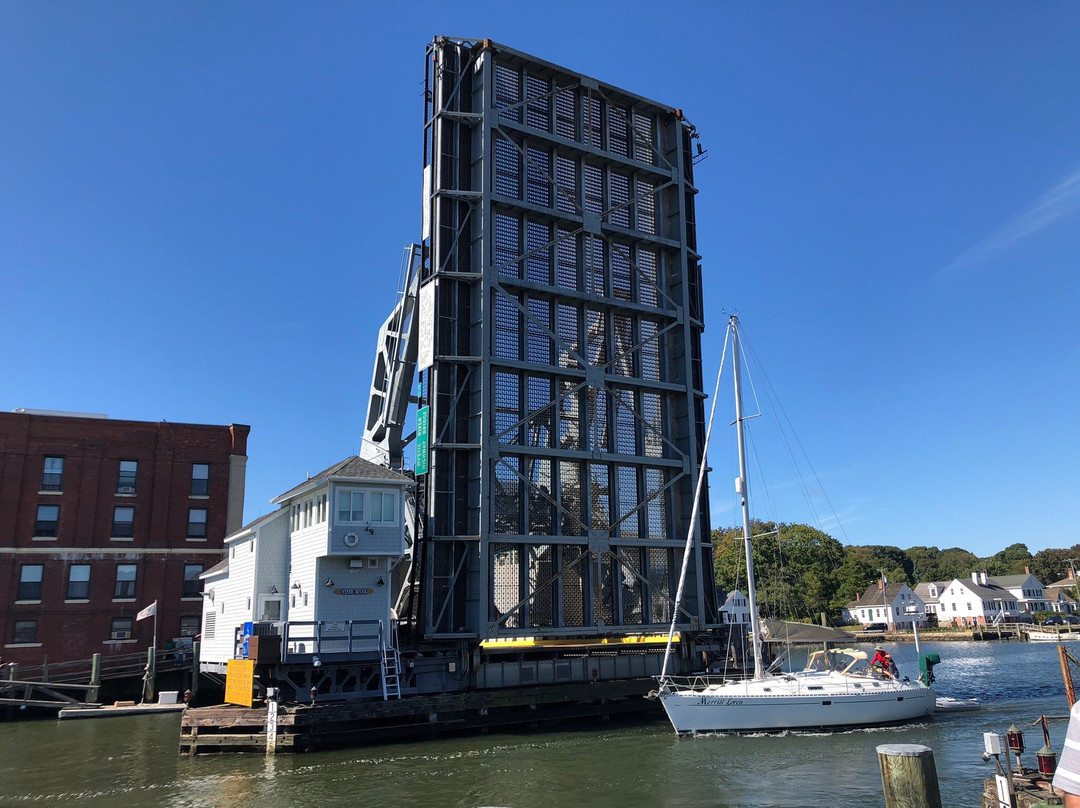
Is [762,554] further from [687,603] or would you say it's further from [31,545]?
[31,545]

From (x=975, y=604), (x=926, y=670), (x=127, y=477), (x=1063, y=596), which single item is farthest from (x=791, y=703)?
(x=1063, y=596)

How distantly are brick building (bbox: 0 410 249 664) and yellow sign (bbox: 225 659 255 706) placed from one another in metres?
17.2

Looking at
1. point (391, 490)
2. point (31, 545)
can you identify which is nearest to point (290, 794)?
point (391, 490)

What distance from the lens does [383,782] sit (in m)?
20.2

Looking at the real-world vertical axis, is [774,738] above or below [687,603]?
below

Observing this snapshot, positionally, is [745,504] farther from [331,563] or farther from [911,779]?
[911,779]

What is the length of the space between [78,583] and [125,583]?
82.7 inches

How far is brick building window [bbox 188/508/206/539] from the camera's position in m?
44.0

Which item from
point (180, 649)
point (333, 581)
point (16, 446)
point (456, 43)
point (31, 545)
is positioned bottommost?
point (180, 649)

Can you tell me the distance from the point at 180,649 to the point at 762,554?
7231 cm

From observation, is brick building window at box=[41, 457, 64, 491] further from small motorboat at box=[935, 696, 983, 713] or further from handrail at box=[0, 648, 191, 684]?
small motorboat at box=[935, 696, 983, 713]

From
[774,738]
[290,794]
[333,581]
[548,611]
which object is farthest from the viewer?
[548,611]

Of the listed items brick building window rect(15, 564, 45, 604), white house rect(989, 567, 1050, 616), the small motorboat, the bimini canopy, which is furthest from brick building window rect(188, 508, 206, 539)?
white house rect(989, 567, 1050, 616)

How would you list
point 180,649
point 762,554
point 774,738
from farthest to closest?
1. point 762,554
2. point 180,649
3. point 774,738
